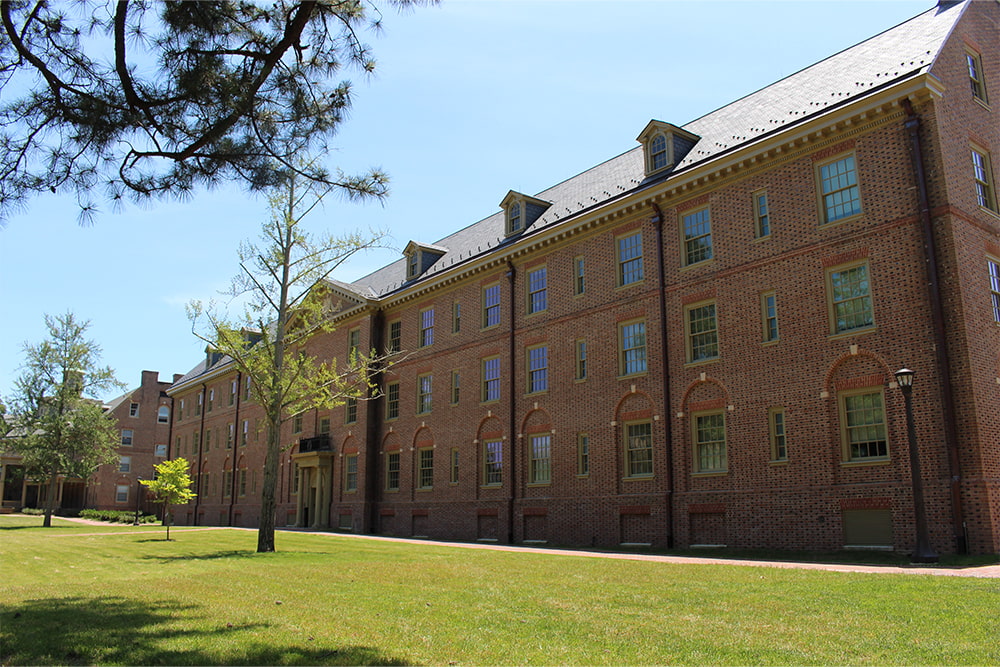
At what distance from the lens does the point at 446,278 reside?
104 ft

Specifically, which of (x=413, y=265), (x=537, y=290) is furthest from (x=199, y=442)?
(x=537, y=290)

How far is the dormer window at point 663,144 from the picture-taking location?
78.7 feet

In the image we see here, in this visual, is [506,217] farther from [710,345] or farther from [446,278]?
[710,345]

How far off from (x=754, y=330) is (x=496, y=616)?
13.7 m

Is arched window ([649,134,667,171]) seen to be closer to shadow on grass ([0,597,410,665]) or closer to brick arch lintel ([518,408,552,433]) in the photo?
brick arch lintel ([518,408,552,433])

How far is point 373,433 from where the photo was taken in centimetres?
3541

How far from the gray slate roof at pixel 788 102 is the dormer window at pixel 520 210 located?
502 millimetres

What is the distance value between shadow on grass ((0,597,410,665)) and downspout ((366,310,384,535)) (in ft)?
81.5

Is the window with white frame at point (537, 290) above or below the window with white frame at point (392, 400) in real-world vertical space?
above

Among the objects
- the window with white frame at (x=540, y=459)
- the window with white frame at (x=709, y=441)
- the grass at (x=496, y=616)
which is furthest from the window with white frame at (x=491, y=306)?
the grass at (x=496, y=616)

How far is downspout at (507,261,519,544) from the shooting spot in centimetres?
2691

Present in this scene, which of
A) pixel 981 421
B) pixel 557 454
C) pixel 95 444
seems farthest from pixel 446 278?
pixel 95 444

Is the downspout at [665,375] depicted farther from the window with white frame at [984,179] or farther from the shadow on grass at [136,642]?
the shadow on grass at [136,642]

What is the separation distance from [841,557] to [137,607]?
545 inches
